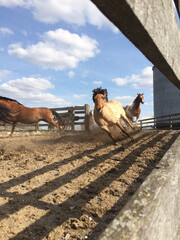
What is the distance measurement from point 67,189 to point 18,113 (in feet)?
24.4

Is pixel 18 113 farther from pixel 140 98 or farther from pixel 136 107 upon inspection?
pixel 140 98

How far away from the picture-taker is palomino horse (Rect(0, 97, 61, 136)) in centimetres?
909

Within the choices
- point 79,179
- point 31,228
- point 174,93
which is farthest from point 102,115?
point 174,93

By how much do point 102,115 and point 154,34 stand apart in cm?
521

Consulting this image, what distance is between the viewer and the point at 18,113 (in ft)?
31.0

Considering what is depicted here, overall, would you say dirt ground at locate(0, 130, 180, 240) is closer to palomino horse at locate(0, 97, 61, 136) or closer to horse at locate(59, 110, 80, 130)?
palomino horse at locate(0, 97, 61, 136)

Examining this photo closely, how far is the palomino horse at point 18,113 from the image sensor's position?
358 inches

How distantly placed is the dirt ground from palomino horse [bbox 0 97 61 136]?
456 centimetres

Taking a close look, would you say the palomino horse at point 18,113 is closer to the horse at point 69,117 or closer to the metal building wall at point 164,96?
the horse at point 69,117

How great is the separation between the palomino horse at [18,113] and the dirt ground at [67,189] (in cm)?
456

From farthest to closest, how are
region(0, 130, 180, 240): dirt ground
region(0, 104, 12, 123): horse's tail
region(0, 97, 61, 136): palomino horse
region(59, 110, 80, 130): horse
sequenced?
region(59, 110, 80, 130): horse, region(0, 97, 61, 136): palomino horse, region(0, 104, 12, 123): horse's tail, region(0, 130, 180, 240): dirt ground

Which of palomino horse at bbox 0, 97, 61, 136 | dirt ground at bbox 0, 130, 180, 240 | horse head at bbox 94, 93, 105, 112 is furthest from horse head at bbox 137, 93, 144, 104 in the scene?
dirt ground at bbox 0, 130, 180, 240

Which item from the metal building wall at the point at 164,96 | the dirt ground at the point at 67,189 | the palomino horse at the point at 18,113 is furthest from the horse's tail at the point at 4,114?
the metal building wall at the point at 164,96

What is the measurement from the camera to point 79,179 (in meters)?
3.48
